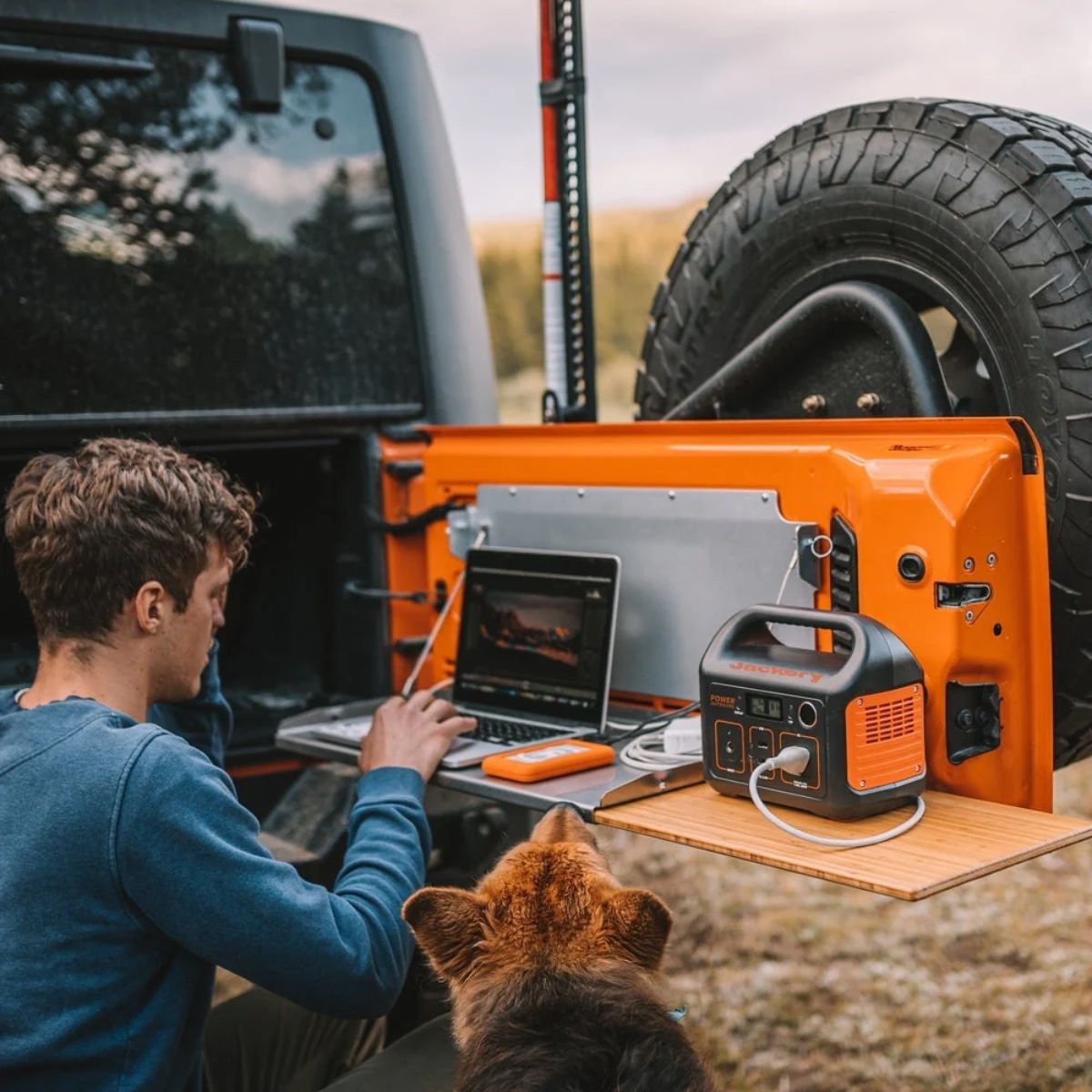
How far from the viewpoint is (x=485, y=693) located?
3064 millimetres

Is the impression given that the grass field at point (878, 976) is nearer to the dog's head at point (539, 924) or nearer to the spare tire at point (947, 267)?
the spare tire at point (947, 267)

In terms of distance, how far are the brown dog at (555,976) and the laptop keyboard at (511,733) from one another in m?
0.70

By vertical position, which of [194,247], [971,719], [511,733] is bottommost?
[511,733]

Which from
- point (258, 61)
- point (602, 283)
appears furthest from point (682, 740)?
point (602, 283)

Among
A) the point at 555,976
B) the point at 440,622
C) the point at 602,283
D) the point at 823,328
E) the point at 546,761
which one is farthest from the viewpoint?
the point at 602,283

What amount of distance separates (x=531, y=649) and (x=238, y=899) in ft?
3.87

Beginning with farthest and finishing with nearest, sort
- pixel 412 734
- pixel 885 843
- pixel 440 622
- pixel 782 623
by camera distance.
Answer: pixel 440 622 < pixel 412 734 < pixel 782 623 < pixel 885 843

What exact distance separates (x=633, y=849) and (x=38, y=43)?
409 cm

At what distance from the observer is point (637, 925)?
187 centimetres

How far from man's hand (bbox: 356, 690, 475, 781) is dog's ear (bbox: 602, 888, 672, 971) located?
67 cm

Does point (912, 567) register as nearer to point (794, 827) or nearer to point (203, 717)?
point (794, 827)

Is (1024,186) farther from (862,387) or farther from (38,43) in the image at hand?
(38,43)

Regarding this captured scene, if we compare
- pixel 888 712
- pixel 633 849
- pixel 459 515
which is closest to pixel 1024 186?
pixel 888 712

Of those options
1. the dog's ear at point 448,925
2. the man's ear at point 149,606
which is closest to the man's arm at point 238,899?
the dog's ear at point 448,925
